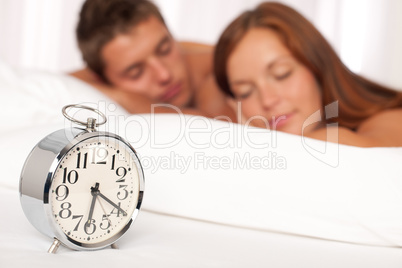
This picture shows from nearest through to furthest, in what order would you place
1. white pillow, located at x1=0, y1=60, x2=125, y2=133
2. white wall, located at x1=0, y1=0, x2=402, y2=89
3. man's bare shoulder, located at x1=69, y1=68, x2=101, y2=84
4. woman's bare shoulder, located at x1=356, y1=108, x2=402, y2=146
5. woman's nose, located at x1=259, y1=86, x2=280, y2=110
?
woman's bare shoulder, located at x1=356, y1=108, x2=402, y2=146, white pillow, located at x1=0, y1=60, x2=125, y2=133, woman's nose, located at x1=259, y1=86, x2=280, y2=110, man's bare shoulder, located at x1=69, y1=68, x2=101, y2=84, white wall, located at x1=0, y1=0, x2=402, y2=89

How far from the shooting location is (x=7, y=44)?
139 inches

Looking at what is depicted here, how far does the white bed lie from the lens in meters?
0.90

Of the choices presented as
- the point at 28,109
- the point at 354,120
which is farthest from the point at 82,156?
the point at 354,120

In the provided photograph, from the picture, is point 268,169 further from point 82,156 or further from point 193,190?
point 82,156

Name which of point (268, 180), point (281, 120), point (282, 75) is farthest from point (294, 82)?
point (268, 180)

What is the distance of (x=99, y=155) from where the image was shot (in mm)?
893

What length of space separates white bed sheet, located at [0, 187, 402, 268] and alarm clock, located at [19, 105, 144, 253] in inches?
1.5

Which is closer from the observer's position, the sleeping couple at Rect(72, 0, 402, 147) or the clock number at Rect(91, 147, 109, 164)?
the clock number at Rect(91, 147, 109, 164)

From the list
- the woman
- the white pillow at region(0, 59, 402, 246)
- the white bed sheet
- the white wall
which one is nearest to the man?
the woman

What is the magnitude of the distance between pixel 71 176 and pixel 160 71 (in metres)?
1.50

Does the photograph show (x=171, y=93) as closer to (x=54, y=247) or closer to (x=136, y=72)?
(x=136, y=72)

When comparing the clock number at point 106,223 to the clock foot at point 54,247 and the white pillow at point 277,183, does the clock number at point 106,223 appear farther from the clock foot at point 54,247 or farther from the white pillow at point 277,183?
the white pillow at point 277,183

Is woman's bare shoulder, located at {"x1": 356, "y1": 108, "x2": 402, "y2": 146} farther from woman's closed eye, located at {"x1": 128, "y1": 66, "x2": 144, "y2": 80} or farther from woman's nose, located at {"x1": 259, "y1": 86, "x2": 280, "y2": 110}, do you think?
woman's closed eye, located at {"x1": 128, "y1": 66, "x2": 144, "y2": 80}

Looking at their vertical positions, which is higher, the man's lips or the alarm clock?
the man's lips
